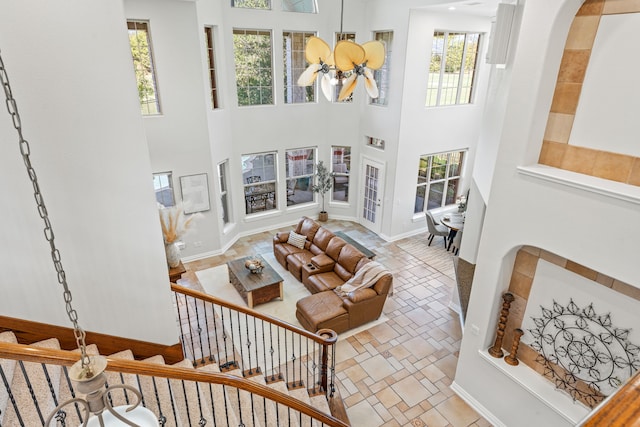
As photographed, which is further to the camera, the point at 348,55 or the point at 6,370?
the point at 348,55

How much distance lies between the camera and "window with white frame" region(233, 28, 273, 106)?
28.9 ft

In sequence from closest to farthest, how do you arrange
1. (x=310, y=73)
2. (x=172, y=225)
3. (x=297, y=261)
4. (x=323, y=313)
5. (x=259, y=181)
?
(x=172, y=225)
(x=310, y=73)
(x=323, y=313)
(x=297, y=261)
(x=259, y=181)

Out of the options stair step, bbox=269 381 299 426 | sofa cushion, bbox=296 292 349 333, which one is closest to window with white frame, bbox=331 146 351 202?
sofa cushion, bbox=296 292 349 333

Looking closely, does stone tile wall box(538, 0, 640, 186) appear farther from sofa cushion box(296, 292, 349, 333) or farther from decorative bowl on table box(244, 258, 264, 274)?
decorative bowl on table box(244, 258, 264, 274)

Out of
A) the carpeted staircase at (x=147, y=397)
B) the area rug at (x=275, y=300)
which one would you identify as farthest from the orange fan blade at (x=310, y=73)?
the area rug at (x=275, y=300)

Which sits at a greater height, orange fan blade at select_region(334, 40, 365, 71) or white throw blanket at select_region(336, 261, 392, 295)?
orange fan blade at select_region(334, 40, 365, 71)

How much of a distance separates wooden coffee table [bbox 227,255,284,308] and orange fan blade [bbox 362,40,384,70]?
14.0 feet

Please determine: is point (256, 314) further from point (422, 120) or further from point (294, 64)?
point (294, 64)

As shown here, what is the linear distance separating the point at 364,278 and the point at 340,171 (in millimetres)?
4883

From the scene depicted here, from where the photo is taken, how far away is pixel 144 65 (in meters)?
7.33

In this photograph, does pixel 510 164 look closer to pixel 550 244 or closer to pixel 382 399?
pixel 550 244

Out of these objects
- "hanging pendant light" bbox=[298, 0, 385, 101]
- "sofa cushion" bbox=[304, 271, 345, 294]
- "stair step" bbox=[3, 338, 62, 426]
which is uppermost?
"hanging pendant light" bbox=[298, 0, 385, 101]

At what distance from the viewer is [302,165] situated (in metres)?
10.7

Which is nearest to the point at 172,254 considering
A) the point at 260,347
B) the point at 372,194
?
the point at 260,347
